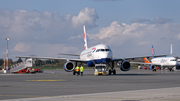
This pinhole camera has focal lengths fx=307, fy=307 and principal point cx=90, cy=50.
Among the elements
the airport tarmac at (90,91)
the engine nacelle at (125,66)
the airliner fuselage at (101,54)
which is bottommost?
the airport tarmac at (90,91)

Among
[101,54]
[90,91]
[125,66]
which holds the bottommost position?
[90,91]

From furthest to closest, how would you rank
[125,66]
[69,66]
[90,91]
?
[125,66]
[69,66]
[90,91]

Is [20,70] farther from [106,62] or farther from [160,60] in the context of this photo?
[160,60]

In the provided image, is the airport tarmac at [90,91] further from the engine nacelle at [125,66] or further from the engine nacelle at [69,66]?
the engine nacelle at [125,66]

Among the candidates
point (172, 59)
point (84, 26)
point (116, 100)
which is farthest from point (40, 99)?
point (172, 59)

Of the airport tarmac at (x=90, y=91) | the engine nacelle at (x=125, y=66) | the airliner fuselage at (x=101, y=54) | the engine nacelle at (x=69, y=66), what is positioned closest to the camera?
the airport tarmac at (x=90, y=91)

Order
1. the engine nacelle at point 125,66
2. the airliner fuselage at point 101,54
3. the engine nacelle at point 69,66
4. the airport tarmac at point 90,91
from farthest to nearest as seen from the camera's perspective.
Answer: the engine nacelle at point 125,66, the engine nacelle at point 69,66, the airliner fuselage at point 101,54, the airport tarmac at point 90,91

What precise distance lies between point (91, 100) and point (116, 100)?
110 cm

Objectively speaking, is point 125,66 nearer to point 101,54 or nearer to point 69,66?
point 101,54

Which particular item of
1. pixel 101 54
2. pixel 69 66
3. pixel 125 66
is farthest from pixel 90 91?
pixel 125 66

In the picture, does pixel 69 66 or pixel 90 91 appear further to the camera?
pixel 69 66

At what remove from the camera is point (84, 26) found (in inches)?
3059

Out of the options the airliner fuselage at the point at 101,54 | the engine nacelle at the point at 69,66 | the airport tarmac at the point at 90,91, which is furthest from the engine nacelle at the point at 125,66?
the airport tarmac at the point at 90,91

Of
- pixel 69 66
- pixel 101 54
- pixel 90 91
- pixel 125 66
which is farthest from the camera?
pixel 125 66
